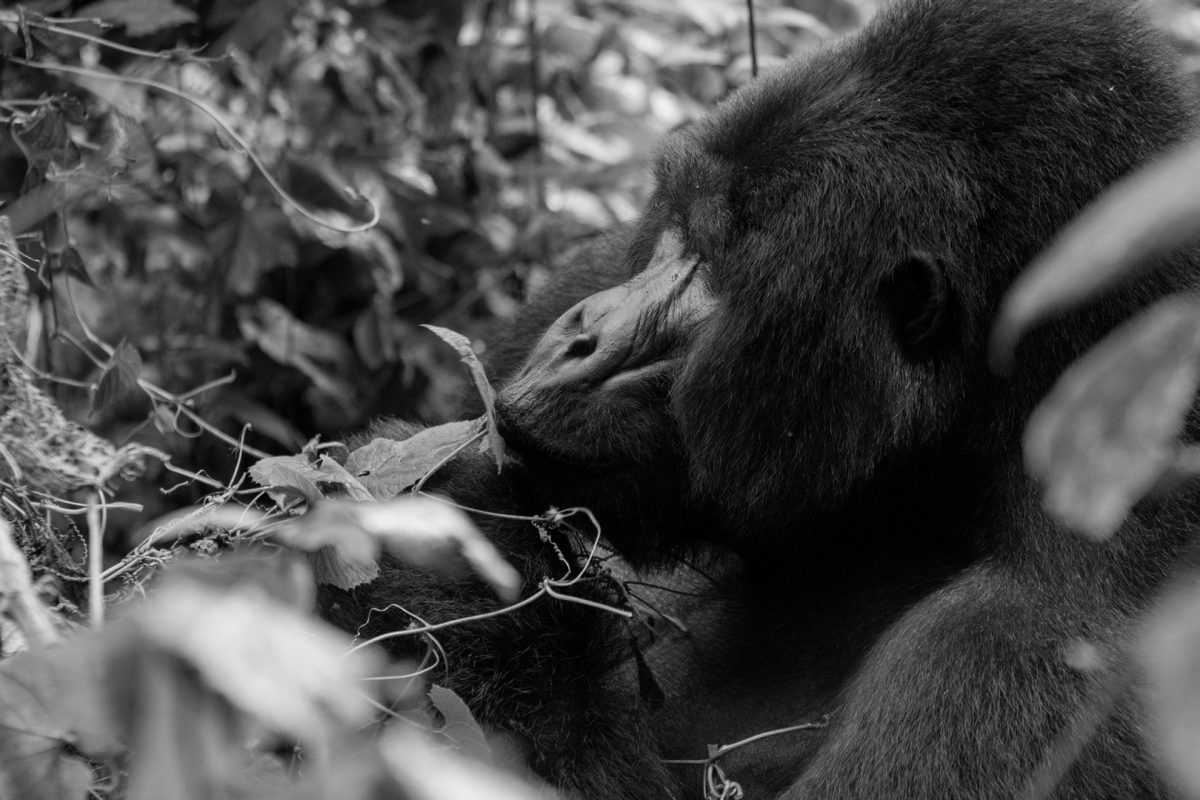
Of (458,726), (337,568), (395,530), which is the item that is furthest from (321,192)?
(395,530)

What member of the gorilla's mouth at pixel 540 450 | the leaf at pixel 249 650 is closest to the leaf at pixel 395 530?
the leaf at pixel 249 650

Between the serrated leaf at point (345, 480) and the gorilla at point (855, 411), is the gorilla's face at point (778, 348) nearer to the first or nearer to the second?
the gorilla at point (855, 411)

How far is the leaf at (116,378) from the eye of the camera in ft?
7.53

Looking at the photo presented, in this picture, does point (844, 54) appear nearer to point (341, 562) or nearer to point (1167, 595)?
point (1167, 595)

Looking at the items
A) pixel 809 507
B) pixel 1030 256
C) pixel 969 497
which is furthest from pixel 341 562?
pixel 1030 256

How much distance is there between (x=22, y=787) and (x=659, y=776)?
1.20 meters

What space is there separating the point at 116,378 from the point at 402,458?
64 cm

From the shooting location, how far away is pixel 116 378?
90.7 inches

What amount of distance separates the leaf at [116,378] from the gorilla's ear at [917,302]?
4.46 feet

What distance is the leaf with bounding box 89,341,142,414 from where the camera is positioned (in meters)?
2.29

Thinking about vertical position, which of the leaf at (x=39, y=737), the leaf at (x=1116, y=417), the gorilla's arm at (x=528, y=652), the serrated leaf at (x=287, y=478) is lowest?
the gorilla's arm at (x=528, y=652)

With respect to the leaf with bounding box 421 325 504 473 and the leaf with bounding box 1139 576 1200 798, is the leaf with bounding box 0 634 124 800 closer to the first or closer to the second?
the leaf with bounding box 1139 576 1200 798

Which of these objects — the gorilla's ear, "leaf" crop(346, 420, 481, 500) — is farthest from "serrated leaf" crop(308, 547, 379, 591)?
the gorilla's ear

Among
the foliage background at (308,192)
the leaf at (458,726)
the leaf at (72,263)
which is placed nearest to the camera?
the leaf at (458,726)
